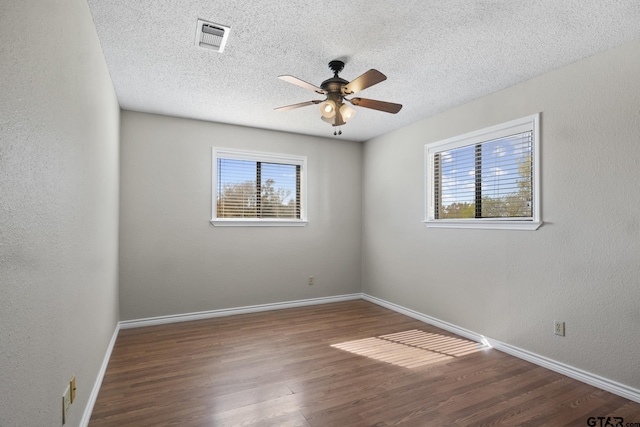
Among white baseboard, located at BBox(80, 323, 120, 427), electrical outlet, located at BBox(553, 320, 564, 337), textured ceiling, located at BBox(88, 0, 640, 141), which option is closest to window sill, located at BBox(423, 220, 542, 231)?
electrical outlet, located at BBox(553, 320, 564, 337)

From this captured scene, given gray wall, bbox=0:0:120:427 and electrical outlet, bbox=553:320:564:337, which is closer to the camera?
gray wall, bbox=0:0:120:427

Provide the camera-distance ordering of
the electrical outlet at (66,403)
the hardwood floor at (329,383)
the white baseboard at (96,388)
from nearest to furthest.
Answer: the electrical outlet at (66,403), the white baseboard at (96,388), the hardwood floor at (329,383)

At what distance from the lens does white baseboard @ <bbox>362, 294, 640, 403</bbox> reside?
2.40 metres

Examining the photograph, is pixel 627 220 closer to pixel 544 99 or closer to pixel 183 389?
pixel 544 99

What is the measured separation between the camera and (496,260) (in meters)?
3.33

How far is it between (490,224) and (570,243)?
2.42ft

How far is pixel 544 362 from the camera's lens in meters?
2.87

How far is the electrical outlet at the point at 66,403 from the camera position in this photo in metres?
1.59

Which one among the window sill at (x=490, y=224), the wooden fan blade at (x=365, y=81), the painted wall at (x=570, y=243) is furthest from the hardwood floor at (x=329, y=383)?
the wooden fan blade at (x=365, y=81)

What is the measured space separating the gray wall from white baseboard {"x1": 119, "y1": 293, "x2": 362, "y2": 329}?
5.37ft

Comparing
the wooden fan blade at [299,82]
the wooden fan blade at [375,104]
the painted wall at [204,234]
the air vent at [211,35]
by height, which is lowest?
the painted wall at [204,234]

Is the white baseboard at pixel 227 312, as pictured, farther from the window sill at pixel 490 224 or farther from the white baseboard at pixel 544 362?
the window sill at pixel 490 224

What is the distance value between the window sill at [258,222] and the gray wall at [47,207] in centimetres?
201

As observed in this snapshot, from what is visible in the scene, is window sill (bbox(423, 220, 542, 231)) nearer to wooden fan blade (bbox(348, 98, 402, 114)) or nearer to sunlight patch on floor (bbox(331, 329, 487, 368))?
sunlight patch on floor (bbox(331, 329, 487, 368))
